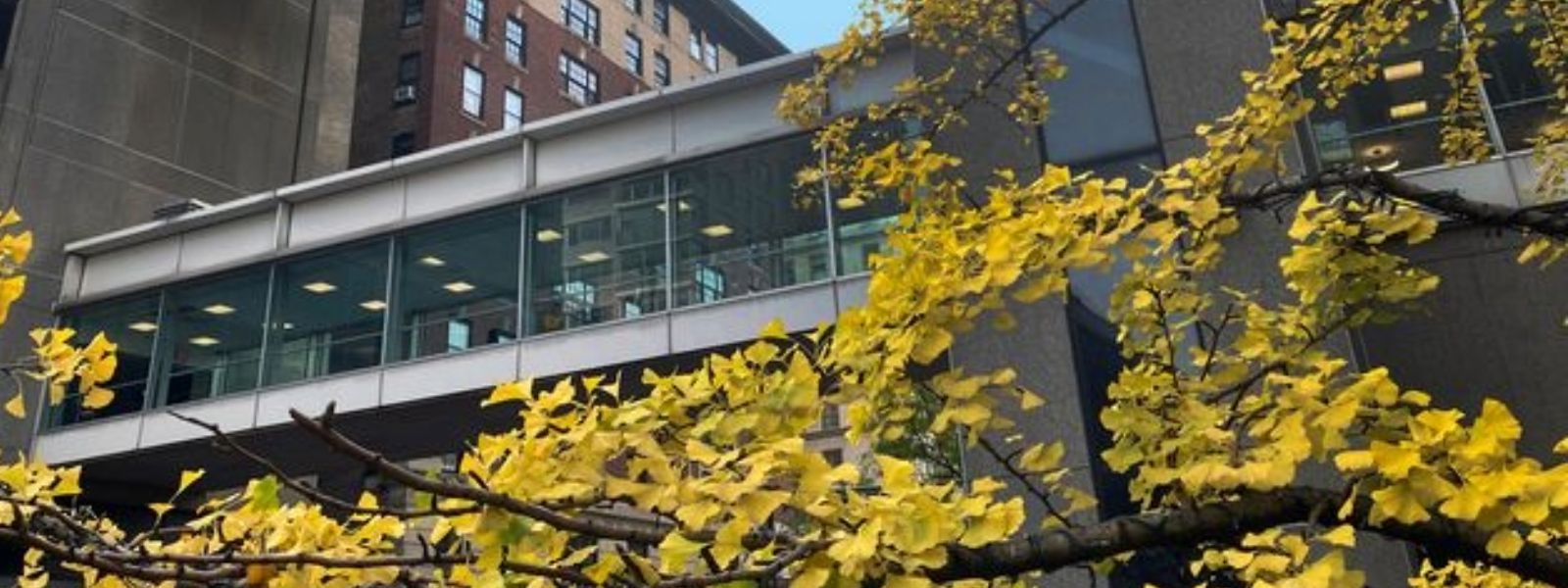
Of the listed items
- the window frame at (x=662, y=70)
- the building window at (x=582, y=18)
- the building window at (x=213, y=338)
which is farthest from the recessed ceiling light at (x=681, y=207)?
the window frame at (x=662, y=70)

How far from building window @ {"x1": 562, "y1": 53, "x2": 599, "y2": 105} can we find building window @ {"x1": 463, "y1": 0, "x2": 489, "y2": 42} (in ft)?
13.8

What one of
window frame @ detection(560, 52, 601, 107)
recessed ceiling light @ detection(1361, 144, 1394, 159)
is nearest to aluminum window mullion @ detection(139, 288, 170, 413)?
recessed ceiling light @ detection(1361, 144, 1394, 159)

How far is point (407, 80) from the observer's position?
42812 mm

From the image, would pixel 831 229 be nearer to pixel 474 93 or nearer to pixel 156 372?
pixel 156 372

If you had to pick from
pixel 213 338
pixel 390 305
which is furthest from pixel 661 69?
pixel 390 305

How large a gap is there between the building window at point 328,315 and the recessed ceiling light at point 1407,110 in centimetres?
1522

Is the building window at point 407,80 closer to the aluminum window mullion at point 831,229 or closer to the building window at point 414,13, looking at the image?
the building window at point 414,13

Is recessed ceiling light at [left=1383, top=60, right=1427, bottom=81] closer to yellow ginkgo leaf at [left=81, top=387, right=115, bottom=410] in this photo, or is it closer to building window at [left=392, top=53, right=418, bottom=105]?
yellow ginkgo leaf at [left=81, top=387, right=115, bottom=410]

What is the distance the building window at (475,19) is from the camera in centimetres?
4428

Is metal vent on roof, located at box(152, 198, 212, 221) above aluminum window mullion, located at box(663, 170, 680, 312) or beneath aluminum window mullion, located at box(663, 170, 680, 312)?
above

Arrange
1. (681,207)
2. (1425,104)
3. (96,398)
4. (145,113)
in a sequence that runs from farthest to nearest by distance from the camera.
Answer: (145,113) → (681,207) → (1425,104) → (96,398)

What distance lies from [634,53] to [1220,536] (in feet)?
169

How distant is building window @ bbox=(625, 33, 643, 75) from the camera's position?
52.4 meters

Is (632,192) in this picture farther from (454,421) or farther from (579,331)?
(454,421)
